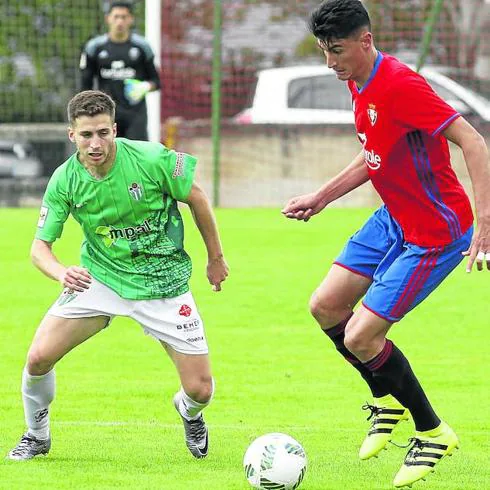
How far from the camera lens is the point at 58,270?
5820 millimetres

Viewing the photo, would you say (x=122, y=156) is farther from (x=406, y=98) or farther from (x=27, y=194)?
(x=27, y=194)

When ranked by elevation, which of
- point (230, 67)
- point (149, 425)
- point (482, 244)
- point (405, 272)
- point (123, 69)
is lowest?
point (230, 67)

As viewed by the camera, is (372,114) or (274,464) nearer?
(274,464)

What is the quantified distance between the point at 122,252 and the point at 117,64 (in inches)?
349

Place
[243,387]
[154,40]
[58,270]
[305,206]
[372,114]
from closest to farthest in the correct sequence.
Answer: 1. [58,270]
2. [372,114]
3. [305,206]
4. [243,387]
5. [154,40]

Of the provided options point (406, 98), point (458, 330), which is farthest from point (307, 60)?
point (406, 98)

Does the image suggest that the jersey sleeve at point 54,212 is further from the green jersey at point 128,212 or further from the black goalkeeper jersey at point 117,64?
the black goalkeeper jersey at point 117,64

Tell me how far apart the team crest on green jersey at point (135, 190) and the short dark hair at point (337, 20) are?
1053 millimetres

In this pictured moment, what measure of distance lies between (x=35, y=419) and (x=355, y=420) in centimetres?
191

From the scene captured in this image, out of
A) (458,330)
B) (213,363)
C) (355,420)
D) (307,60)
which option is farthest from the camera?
(307,60)

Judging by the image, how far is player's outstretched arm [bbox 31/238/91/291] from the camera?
5703mm

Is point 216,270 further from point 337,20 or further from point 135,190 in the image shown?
point 337,20

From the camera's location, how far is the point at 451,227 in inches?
238

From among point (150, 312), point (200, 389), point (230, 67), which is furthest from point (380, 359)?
point (230, 67)
